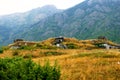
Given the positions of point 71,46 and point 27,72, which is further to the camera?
point 71,46

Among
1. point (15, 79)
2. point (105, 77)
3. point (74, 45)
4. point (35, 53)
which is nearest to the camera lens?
point (15, 79)

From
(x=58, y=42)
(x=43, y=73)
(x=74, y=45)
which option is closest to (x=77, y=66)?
(x=43, y=73)

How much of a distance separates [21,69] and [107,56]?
1596 cm

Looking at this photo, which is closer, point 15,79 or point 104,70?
point 15,79

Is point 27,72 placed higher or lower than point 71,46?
higher

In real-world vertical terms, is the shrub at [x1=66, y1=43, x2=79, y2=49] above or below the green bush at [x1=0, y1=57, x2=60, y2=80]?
below

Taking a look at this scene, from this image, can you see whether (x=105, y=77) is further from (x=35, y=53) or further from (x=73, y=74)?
(x=35, y=53)

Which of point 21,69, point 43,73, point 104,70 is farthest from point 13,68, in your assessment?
point 104,70

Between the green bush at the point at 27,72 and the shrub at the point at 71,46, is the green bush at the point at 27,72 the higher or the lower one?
the higher one

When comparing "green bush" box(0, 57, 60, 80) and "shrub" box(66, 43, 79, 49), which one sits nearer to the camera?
"green bush" box(0, 57, 60, 80)

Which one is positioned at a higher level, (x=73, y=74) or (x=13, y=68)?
(x=13, y=68)

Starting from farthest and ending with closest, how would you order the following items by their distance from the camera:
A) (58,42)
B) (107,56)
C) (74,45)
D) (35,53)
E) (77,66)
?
(58,42) → (74,45) → (35,53) → (107,56) → (77,66)

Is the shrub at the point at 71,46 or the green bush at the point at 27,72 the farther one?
the shrub at the point at 71,46

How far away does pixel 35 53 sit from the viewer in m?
48.8
